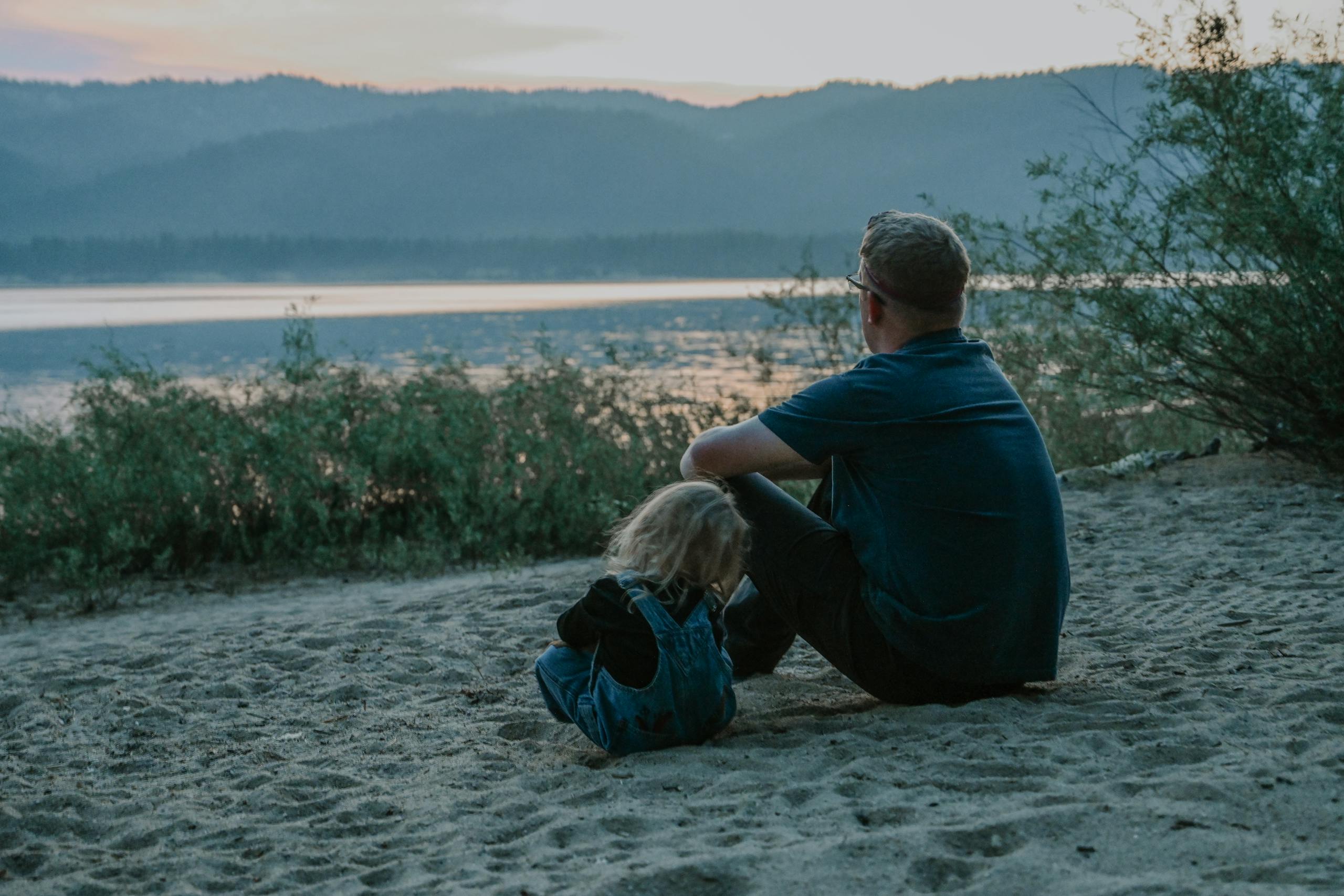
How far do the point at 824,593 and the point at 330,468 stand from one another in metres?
6.32

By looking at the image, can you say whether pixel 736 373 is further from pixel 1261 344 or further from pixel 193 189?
pixel 193 189

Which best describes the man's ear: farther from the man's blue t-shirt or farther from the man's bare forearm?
the man's bare forearm

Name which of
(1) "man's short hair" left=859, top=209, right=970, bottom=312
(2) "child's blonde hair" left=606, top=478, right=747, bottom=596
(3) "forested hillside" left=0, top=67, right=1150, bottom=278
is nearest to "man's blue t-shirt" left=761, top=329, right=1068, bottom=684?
(1) "man's short hair" left=859, top=209, right=970, bottom=312

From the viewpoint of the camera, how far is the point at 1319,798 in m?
2.38

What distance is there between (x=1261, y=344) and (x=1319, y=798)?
185 inches

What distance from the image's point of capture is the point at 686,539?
2893 millimetres

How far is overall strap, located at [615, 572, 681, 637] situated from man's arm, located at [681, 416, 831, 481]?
405mm

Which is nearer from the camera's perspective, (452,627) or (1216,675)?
(1216,675)

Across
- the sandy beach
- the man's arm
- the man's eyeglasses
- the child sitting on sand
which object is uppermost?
the man's eyeglasses

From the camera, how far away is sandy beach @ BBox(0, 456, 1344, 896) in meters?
2.25

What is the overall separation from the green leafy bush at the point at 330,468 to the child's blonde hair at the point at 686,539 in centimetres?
414

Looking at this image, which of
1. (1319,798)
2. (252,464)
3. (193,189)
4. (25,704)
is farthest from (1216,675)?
(193,189)

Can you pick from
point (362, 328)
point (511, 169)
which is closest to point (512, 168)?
point (511, 169)

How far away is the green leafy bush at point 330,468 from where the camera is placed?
7.54 meters
